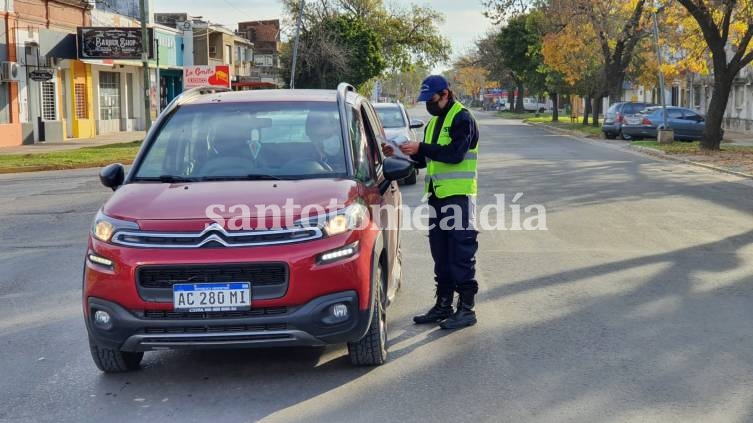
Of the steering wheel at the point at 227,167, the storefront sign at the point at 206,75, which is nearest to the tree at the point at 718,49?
the storefront sign at the point at 206,75

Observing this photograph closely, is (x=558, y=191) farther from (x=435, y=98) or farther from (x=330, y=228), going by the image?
(x=330, y=228)

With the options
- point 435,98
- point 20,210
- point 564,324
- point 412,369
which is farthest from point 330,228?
point 20,210

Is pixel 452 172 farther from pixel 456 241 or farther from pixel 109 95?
pixel 109 95

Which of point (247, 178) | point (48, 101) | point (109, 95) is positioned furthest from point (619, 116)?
point (247, 178)

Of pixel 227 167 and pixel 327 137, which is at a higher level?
pixel 327 137

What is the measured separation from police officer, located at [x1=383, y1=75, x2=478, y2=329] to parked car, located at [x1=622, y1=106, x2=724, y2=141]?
2692 centimetres

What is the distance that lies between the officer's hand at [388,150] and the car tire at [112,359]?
251 centimetres

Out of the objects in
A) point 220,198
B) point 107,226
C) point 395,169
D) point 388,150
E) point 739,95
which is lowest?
point 107,226

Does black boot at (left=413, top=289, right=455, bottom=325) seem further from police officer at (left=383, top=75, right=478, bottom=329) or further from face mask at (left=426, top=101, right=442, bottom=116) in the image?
face mask at (left=426, top=101, right=442, bottom=116)

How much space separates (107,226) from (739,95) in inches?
1794

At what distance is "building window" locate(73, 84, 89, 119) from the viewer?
3762 cm

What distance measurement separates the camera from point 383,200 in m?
6.30

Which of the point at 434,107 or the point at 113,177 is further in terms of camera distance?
the point at 434,107

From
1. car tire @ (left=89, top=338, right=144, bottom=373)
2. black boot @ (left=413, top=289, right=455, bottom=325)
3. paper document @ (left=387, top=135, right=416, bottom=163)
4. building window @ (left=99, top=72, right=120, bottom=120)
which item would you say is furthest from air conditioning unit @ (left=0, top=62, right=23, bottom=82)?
car tire @ (left=89, top=338, right=144, bottom=373)
